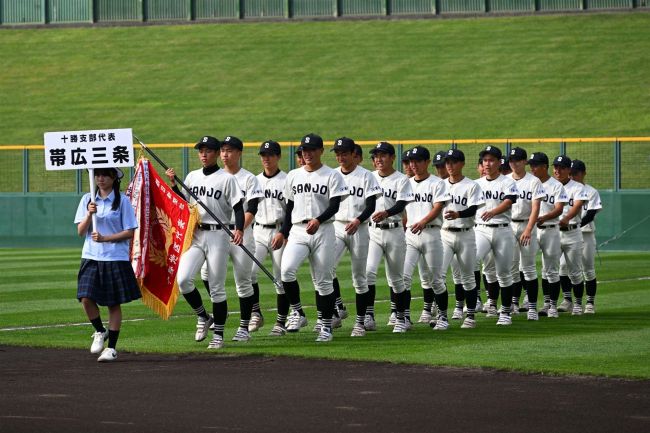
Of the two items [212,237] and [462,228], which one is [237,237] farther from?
[462,228]

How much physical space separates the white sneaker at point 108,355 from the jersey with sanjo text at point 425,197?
15.0 feet

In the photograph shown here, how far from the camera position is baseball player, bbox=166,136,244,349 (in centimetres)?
1366

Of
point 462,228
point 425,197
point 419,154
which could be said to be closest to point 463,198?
point 462,228

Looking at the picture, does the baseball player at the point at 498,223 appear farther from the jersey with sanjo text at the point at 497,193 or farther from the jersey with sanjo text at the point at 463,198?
the jersey with sanjo text at the point at 463,198

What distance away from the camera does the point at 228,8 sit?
2231 inches

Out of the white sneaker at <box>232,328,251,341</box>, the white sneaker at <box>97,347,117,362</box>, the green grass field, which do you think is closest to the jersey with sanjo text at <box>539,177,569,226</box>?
the green grass field

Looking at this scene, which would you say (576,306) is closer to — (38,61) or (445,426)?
(445,426)

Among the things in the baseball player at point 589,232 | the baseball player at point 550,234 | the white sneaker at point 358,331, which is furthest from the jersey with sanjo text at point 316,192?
the baseball player at point 589,232

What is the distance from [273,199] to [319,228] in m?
2.11

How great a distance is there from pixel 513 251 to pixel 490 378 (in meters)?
5.59

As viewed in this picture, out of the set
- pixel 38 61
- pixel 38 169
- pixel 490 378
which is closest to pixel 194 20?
pixel 38 61

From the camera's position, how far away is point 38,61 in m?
54.3

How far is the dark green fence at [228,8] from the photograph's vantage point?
53.9 meters

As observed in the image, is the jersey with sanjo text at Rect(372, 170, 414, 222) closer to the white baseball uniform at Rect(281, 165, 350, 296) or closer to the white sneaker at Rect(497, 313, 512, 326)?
the white baseball uniform at Rect(281, 165, 350, 296)
